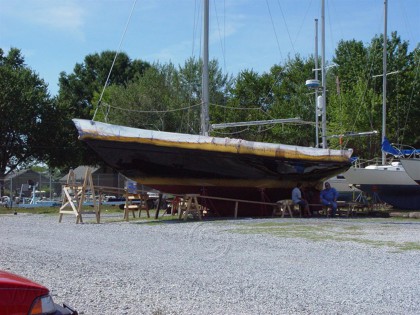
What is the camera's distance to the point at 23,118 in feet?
149

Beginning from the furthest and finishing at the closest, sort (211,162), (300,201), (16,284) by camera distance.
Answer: (300,201)
(211,162)
(16,284)

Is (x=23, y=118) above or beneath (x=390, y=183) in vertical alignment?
above

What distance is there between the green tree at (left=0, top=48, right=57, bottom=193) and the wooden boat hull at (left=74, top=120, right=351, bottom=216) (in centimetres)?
2662

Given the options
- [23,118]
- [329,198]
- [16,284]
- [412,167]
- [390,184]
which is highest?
[23,118]

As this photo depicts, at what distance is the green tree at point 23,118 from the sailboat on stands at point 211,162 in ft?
86.4

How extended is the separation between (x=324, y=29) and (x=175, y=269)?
74.2 feet

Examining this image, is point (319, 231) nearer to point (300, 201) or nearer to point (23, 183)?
point (300, 201)

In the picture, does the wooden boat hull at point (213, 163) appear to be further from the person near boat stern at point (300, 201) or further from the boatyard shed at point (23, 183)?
the boatyard shed at point (23, 183)

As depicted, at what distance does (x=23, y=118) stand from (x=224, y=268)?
1539 inches

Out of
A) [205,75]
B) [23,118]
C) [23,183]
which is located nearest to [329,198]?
[205,75]

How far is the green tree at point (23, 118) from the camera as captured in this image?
44938mm

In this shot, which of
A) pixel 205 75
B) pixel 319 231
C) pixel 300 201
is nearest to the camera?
pixel 319 231

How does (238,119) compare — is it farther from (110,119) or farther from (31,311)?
(31,311)

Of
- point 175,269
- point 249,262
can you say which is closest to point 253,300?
point 175,269
